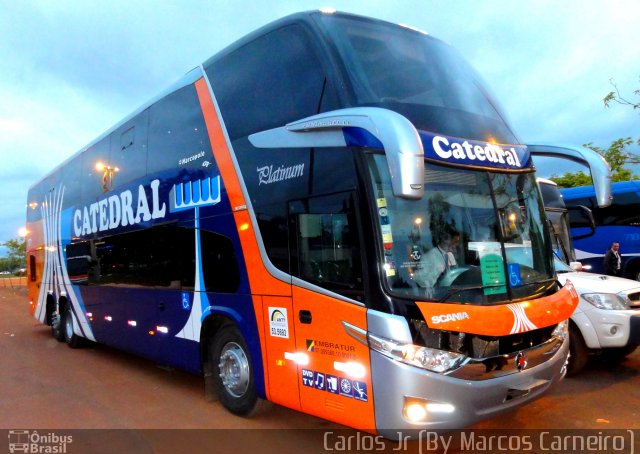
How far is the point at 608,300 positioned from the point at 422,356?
3.81 m

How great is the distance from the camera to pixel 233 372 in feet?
18.3

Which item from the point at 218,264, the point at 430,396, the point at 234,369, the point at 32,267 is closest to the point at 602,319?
the point at 430,396

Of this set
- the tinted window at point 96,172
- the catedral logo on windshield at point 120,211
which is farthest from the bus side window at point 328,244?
the tinted window at point 96,172

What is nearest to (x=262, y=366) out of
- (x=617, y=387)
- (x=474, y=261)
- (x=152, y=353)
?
(x=474, y=261)

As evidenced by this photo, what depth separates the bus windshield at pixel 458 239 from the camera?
390cm

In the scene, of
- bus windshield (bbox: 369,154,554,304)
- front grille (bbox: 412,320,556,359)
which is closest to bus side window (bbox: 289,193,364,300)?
bus windshield (bbox: 369,154,554,304)

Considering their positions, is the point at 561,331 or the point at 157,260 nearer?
the point at 561,331

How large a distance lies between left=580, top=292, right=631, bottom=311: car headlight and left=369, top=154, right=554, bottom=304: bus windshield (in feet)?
6.72

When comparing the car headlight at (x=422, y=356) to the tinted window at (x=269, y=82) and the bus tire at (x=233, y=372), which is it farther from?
the tinted window at (x=269, y=82)

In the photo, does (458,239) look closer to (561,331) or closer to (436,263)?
(436,263)

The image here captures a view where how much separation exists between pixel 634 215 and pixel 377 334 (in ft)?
42.6

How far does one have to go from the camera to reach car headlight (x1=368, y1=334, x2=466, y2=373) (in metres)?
→ 3.70

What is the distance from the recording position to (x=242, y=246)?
529 centimetres

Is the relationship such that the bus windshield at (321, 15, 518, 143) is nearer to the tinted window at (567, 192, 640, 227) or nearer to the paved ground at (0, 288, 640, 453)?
the paved ground at (0, 288, 640, 453)
